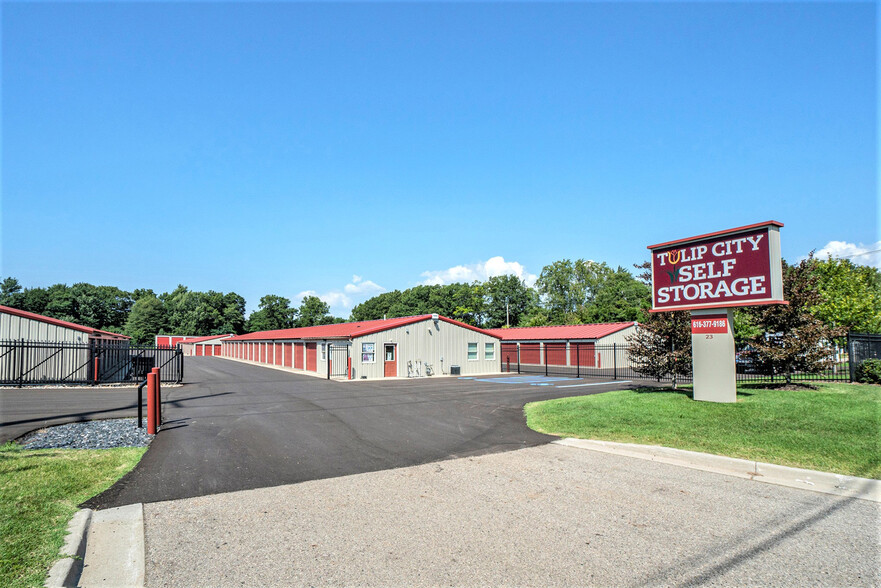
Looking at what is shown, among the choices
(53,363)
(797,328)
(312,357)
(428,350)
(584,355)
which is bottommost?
(584,355)

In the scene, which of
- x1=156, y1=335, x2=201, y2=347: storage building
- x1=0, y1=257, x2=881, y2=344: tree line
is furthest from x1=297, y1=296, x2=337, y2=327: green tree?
x1=156, y1=335, x2=201, y2=347: storage building

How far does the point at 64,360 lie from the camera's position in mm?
22641

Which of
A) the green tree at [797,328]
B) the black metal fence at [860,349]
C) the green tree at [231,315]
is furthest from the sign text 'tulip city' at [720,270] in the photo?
the green tree at [231,315]

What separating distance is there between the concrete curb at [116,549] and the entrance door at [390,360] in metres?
24.8

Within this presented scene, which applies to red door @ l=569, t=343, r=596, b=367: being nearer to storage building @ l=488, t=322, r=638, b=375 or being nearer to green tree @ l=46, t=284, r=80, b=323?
storage building @ l=488, t=322, r=638, b=375

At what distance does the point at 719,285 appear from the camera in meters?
12.7

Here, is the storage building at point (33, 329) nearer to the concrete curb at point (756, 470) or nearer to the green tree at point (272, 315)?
the concrete curb at point (756, 470)

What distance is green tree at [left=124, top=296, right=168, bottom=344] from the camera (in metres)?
104

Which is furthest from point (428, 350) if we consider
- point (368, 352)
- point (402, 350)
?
point (368, 352)

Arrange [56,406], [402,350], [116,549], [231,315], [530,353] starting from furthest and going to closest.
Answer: [231,315] < [530,353] < [402,350] < [56,406] < [116,549]

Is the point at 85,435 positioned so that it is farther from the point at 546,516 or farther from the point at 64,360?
the point at 64,360

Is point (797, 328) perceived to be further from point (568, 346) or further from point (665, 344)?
point (568, 346)

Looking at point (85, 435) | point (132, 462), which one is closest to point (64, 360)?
point (85, 435)

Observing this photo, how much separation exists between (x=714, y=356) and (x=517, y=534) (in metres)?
9.53
